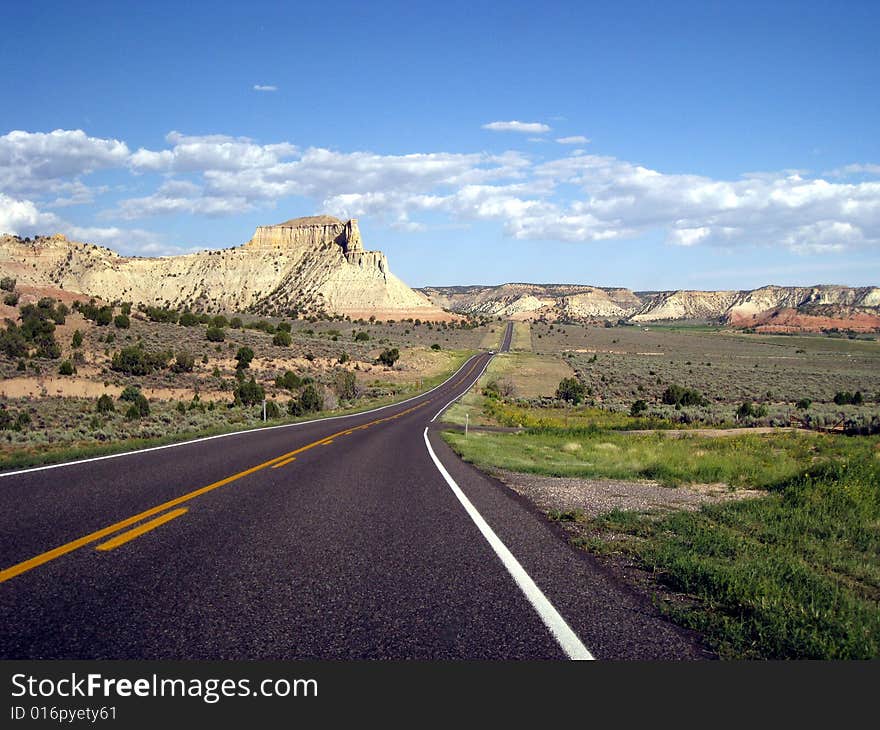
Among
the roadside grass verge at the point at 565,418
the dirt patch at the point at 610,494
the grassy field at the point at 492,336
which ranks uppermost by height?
the grassy field at the point at 492,336

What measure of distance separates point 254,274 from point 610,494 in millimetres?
167435

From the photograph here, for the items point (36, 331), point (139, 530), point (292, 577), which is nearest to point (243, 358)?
point (36, 331)

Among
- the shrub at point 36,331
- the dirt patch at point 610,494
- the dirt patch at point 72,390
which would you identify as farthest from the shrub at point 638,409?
the shrub at point 36,331

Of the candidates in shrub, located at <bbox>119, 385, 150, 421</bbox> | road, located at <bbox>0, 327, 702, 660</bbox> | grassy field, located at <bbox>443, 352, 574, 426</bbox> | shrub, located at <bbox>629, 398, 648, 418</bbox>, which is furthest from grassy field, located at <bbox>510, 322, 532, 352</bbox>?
road, located at <bbox>0, 327, 702, 660</bbox>

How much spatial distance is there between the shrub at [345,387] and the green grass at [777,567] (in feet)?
138

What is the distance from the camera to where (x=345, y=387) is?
50812mm

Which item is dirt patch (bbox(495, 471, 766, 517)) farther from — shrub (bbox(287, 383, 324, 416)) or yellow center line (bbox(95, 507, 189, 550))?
shrub (bbox(287, 383, 324, 416))

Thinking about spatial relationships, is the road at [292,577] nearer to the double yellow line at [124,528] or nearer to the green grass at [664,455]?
the double yellow line at [124,528]

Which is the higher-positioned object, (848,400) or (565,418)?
(848,400)

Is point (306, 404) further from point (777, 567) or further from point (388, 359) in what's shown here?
point (388, 359)

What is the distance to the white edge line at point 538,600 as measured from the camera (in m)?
3.82

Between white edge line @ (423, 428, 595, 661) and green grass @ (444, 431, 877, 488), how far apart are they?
635cm

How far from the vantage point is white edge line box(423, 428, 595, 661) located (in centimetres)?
382

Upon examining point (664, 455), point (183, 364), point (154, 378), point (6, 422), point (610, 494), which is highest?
point (610, 494)
